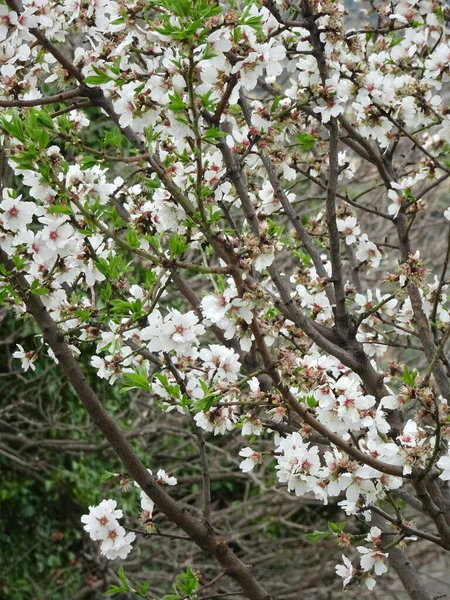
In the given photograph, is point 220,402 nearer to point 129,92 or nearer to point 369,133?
point 129,92

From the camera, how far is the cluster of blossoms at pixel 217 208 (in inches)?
67.0

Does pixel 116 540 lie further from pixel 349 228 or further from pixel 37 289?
pixel 349 228

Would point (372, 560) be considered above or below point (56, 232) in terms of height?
below

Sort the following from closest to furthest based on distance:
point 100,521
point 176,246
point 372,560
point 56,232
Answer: point 176,246 → point 56,232 → point 372,560 → point 100,521

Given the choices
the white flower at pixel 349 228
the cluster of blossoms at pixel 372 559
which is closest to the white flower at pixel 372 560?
the cluster of blossoms at pixel 372 559

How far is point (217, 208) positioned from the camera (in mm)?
1998

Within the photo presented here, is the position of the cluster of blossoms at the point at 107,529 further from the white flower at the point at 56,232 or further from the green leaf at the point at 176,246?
the green leaf at the point at 176,246

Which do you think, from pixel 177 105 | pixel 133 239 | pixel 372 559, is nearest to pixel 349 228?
pixel 372 559

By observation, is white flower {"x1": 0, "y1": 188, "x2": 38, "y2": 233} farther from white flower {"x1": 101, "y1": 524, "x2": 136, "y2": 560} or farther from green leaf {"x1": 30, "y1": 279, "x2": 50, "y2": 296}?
white flower {"x1": 101, "y1": 524, "x2": 136, "y2": 560}

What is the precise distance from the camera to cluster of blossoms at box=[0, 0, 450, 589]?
170 cm

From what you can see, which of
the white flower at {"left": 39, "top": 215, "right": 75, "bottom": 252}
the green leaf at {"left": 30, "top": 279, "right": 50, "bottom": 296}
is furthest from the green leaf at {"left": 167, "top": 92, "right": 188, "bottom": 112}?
the green leaf at {"left": 30, "top": 279, "right": 50, "bottom": 296}

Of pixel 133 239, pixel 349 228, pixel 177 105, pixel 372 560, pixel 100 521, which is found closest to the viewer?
pixel 177 105

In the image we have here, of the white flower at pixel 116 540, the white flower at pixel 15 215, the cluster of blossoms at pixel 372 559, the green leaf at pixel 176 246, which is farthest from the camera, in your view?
the white flower at pixel 116 540

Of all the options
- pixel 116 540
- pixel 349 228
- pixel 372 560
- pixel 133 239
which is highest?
pixel 349 228
